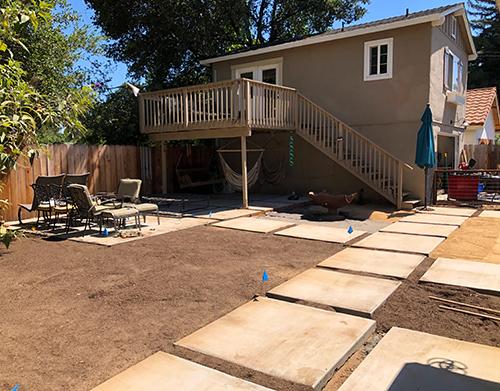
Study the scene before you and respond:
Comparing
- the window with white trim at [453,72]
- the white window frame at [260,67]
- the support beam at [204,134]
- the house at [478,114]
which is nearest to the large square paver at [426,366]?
the support beam at [204,134]

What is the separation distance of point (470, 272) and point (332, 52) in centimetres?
922

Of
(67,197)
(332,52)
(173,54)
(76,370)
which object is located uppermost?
(173,54)

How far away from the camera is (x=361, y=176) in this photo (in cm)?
1117

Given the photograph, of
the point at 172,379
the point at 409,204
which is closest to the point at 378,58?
the point at 409,204

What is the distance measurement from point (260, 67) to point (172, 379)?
1284cm

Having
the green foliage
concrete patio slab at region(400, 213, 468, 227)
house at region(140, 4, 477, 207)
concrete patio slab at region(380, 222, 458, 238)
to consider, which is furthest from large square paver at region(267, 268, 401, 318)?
the green foliage

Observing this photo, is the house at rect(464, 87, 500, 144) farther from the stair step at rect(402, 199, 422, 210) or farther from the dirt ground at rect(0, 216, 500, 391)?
the dirt ground at rect(0, 216, 500, 391)

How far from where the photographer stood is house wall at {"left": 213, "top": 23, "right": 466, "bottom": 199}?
1142cm

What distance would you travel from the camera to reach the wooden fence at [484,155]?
17241 mm

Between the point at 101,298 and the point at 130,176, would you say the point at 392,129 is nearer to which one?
the point at 130,176

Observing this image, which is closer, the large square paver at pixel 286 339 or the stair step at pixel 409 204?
the large square paver at pixel 286 339

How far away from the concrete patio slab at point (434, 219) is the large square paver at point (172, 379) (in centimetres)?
748

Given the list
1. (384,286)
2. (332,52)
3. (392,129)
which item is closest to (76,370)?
(384,286)

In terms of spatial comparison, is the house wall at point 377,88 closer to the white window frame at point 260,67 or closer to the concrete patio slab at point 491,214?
the white window frame at point 260,67
